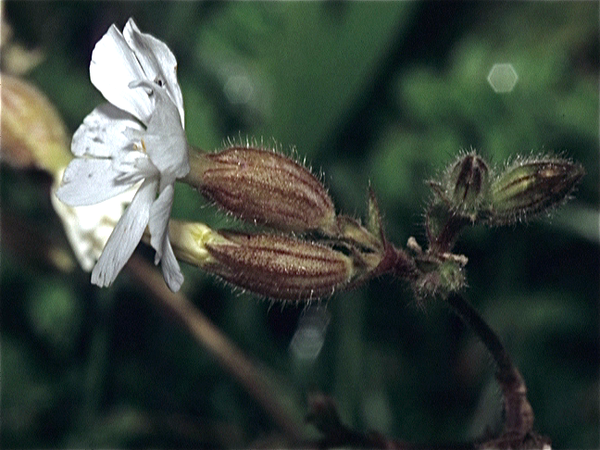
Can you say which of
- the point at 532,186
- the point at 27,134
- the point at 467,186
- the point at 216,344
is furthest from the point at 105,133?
the point at 216,344

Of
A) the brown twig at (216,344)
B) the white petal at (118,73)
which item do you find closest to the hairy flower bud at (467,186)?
the white petal at (118,73)

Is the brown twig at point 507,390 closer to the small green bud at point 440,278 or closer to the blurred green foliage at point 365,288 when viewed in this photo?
the small green bud at point 440,278

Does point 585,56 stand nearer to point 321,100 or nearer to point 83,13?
point 321,100

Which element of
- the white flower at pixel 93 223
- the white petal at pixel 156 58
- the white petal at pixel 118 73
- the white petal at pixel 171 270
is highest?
the white petal at pixel 156 58

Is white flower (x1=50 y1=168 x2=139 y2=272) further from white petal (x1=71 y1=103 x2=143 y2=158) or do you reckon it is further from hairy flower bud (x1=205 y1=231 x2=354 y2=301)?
hairy flower bud (x1=205 y1=231 x2=354 y2=301)

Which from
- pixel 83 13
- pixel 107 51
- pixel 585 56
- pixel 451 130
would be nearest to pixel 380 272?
pixel 107 51

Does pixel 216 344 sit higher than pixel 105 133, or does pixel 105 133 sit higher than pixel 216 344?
pixel 105 133

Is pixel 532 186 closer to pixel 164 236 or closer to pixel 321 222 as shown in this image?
pixel 321 222
